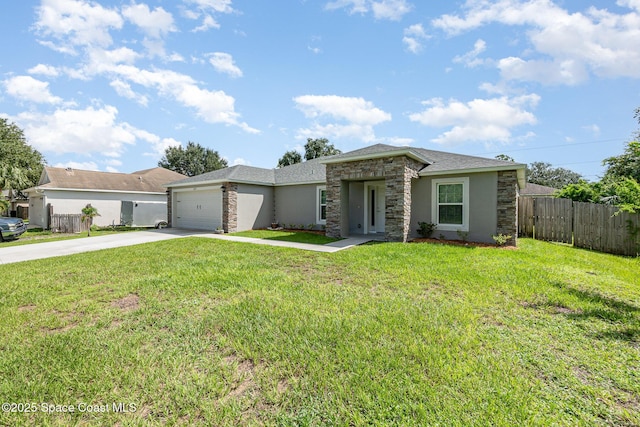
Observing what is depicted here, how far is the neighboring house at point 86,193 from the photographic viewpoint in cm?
1814

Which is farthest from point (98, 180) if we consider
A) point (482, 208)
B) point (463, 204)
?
point (482, 208)

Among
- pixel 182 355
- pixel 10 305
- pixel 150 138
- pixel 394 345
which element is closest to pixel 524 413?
pixel 394 345

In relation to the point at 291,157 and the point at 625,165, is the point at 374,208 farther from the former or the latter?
the point at 291,157

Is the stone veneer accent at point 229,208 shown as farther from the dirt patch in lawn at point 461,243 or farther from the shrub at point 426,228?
the shrub at point 426,228

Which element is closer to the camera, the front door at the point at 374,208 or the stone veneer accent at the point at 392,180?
the stone veneer accent at the point at 392,180

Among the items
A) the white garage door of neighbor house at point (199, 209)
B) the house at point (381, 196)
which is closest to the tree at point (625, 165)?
the house at point (381, 196)

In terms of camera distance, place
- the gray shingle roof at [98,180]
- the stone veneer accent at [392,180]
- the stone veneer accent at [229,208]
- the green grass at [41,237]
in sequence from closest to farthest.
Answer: the stone veneer accent at [392,180]
the green grass at [41,237]
the stone veneer accent at [229,208]
the gray shingle roof at [98,180]

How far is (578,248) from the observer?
998 cm

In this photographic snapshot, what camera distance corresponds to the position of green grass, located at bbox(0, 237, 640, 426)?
226cm

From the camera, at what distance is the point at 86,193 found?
1927cm

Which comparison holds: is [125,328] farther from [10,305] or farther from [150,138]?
[150,138]

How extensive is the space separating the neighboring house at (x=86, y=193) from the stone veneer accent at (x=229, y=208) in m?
8.83

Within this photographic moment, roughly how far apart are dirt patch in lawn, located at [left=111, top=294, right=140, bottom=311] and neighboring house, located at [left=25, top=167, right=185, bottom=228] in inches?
687

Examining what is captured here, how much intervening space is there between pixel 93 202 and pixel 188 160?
24.7 metres
